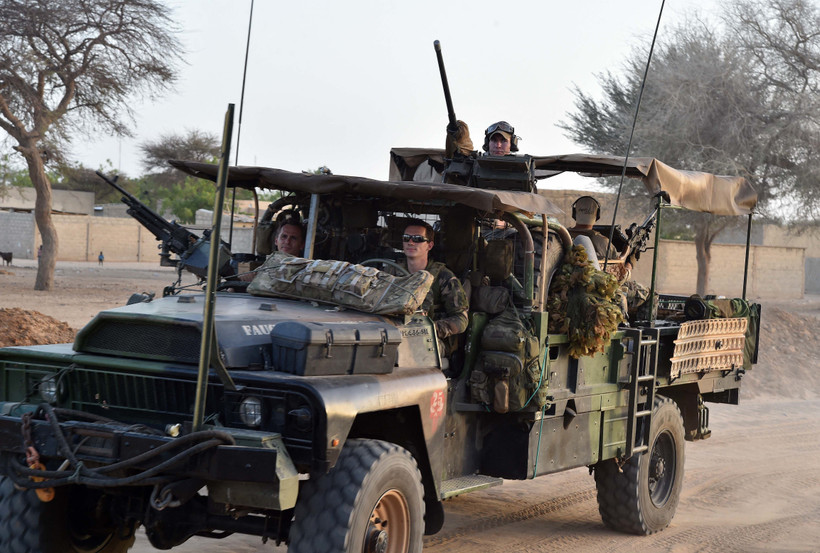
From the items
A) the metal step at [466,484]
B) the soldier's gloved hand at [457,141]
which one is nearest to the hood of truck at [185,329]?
the metal step at [466,484]

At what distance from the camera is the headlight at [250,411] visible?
470 cm

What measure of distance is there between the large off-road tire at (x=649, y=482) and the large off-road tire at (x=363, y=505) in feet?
10.3

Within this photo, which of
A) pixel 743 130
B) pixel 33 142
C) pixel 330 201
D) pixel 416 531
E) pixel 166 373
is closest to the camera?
pixel 166 373

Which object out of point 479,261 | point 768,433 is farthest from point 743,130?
point 479,261

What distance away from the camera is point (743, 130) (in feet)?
87.4

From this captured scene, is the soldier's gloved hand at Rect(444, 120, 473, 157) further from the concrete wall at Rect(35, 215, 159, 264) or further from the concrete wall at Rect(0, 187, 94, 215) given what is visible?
the concrete wall at Rect(0, 187, 94, 215)

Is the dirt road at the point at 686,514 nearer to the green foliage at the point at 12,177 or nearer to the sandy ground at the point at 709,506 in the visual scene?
the sandy ground at the point at 709,506

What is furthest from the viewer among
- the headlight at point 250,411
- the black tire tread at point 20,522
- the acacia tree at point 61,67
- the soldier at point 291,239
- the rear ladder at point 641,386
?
the acacia tree at point 61,67

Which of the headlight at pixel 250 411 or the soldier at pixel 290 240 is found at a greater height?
the soldier at pixel 290 240

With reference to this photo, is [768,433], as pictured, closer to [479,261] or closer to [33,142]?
[479,261]

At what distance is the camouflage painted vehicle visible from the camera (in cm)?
457

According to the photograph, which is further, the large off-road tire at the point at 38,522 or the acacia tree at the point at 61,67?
the acacia tree at the point at 61,67

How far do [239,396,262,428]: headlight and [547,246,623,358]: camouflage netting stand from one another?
2.85m

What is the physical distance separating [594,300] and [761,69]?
2301cm
